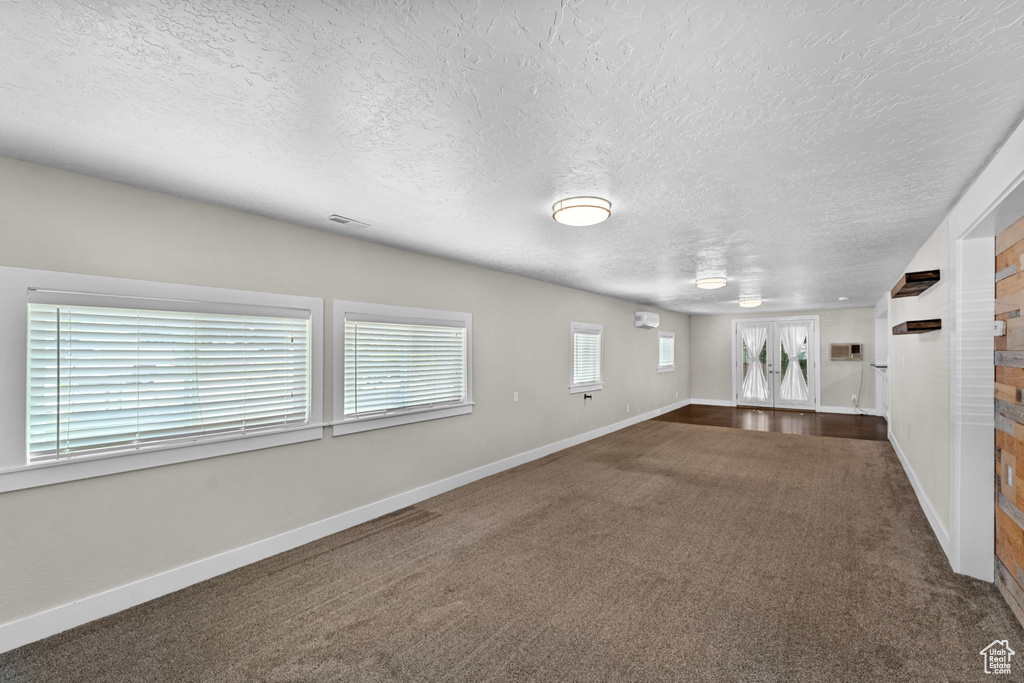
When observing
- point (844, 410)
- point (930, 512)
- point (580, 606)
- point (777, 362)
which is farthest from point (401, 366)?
point (844, 410)

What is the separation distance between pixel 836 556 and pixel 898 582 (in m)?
0.37

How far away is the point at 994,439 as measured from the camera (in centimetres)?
263

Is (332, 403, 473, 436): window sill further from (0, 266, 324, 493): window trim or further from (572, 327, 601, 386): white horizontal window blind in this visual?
(572, 327, 601, 386): white horizontal window blind

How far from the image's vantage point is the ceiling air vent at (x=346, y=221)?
10.2 feet

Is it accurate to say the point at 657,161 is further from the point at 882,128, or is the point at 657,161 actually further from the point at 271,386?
the point at 271,386

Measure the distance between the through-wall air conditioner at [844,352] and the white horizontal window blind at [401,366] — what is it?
8695 mm

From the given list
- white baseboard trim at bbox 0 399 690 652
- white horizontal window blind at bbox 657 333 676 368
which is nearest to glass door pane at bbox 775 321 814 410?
white horizontal window blind at bbox 657 333 676 368

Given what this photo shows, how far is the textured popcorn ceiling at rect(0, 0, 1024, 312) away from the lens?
127cm

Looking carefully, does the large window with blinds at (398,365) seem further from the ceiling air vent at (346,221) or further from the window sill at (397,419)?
the ceiling air vent at (346,221)

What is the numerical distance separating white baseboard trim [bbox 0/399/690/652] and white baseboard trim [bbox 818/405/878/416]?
8925mm

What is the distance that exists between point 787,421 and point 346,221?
28.3 ft

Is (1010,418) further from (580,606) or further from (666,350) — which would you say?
(666,350)

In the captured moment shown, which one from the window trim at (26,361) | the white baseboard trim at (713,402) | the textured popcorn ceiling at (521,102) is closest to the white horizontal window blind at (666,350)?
the white baseboard trim at (713,402)

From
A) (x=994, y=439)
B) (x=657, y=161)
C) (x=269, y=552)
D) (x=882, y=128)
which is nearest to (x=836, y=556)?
(x=994, y=439)
